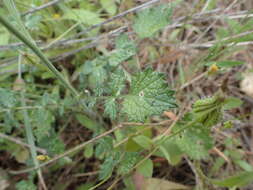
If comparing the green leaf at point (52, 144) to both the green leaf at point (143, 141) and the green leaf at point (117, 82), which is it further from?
the green leaf at point (117, 82)

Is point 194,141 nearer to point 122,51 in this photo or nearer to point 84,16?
point 122,51

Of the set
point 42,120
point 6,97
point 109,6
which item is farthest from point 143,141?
point 109,6

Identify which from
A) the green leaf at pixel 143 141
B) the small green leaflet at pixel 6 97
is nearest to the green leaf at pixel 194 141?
the green leaf at pixel 143 141

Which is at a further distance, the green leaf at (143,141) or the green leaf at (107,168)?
the green leaf at (143,141)

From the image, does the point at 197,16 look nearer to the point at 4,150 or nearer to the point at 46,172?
the point at 46,172

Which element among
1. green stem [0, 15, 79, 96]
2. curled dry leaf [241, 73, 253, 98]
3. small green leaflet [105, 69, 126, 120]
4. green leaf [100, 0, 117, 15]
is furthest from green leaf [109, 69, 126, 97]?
curled dry leaf [241, 73, 253, 98]

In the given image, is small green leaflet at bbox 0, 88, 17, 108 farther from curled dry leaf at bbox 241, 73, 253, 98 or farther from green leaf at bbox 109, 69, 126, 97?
curled dry leaf at bbox 241, 73, 253, 98

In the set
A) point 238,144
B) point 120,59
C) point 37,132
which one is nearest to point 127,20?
point 120,59
